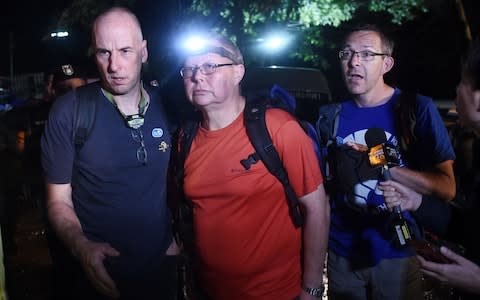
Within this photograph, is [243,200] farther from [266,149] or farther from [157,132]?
[157,132]

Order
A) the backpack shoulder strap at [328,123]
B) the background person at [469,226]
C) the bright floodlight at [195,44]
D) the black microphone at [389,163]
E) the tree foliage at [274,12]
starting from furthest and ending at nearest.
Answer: the tree foliage at [274,12], the backpack shoulder strap at [328,123], the bright floodlight at [195,44], the black microphone at [389,163], the background person at [469,226]

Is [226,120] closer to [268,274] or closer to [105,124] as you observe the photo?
[105,124]

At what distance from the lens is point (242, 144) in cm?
284

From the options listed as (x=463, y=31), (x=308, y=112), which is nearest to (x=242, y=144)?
(x=308, y=112)

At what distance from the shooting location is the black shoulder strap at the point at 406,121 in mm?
3035

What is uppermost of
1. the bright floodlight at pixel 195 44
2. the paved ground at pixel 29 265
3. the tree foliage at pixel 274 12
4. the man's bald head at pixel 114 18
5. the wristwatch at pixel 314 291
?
the tree foliage at pixel 274 12

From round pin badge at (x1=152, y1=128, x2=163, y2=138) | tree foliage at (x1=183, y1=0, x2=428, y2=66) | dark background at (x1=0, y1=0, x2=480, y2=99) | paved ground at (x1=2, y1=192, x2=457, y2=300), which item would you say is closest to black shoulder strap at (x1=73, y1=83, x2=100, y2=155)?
round pin badge at (x1=152, y1=128, x2=163, y2=138)

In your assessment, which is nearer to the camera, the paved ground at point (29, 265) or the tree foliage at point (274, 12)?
the paved ground at point (29, 265)

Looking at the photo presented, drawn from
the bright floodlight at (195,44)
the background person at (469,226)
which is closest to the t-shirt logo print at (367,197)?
the background person at (469,226)

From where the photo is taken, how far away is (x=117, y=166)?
300cm

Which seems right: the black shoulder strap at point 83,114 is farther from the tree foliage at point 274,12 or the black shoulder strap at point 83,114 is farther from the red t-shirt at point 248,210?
the tree foliage at point 274,12

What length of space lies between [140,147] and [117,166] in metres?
0.21

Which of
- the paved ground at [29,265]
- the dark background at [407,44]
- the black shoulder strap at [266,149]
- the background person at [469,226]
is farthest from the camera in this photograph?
the dark background at [407,44]

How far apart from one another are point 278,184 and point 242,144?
0.36 meters
